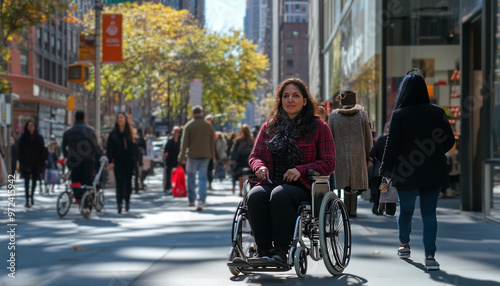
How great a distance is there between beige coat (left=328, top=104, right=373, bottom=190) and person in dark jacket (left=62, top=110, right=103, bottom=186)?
519 centimetres

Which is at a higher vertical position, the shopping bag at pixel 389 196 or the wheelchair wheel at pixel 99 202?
the shopping bag at pixel 389 196

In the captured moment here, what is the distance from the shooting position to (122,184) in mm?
14266

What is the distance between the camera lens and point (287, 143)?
6.64 m

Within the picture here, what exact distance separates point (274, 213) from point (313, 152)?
790mm

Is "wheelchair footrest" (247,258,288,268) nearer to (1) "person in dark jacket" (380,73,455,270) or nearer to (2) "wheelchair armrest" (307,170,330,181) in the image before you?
(2) "wheelchair armrest" (307,170,330,181)

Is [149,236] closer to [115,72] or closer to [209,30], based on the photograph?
[115,72]

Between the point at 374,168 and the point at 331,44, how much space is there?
73.7 ft

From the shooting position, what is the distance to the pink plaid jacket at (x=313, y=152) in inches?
259

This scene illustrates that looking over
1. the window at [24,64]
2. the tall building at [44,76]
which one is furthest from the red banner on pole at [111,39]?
the window at [24,64]

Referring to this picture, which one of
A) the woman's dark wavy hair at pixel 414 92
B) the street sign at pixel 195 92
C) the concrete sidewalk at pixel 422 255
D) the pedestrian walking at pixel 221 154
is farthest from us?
the street sign at pixel 195 92

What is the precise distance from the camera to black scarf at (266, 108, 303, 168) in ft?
21.6

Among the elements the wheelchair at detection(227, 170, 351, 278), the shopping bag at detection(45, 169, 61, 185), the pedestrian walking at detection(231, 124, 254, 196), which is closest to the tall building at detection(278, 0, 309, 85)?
the shopping bag at detection(45, 169, 61, 185)

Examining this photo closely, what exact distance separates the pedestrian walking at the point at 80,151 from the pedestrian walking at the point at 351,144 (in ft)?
17.0

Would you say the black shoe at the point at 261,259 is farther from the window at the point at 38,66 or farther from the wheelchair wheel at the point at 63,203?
the window at the point at 38,66
